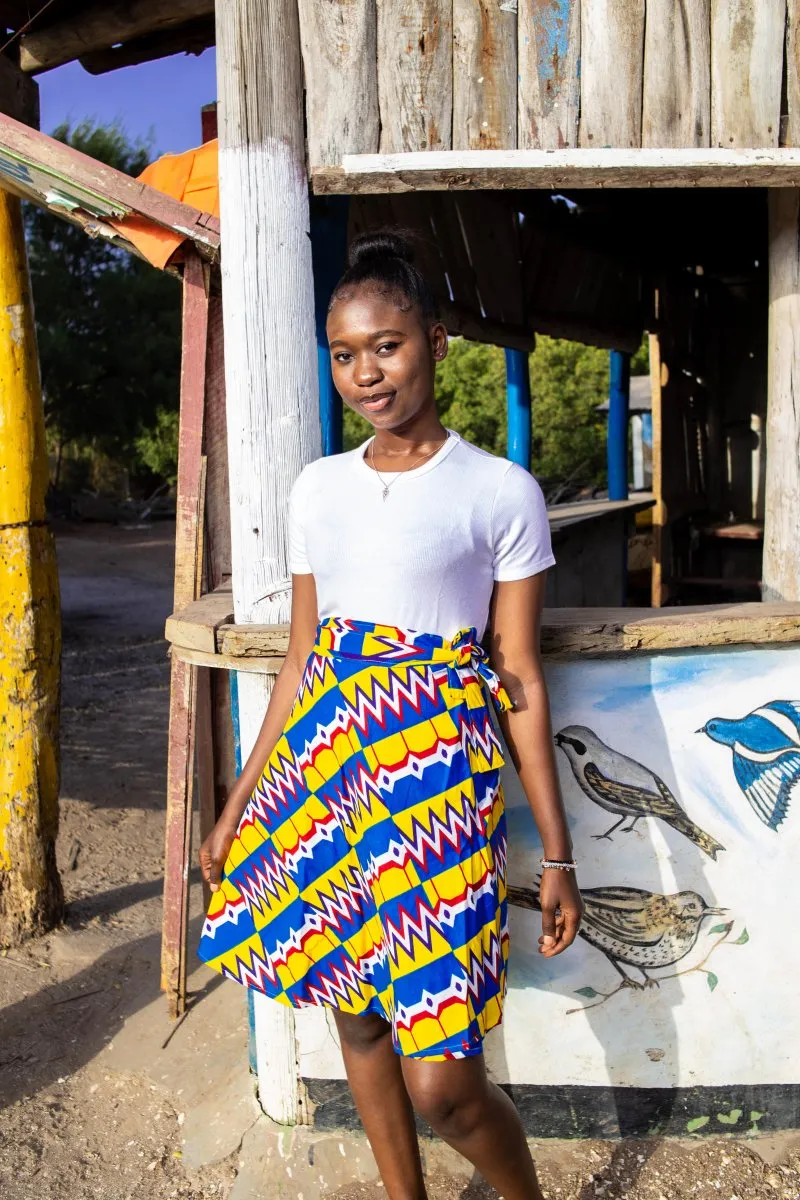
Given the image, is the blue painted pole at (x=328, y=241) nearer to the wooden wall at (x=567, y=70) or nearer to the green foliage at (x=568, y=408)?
the wooden wall at (x=567, y=70)

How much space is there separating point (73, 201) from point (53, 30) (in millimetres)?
1294

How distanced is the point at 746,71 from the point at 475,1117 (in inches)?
87.6

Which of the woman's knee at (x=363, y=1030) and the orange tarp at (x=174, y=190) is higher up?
the orange tarp at (x=174, y=190)

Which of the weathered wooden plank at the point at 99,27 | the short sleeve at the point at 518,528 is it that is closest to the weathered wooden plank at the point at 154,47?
the weathered wooden plank at the point at 99,27

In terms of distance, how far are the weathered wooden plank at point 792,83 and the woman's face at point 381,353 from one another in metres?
1.02

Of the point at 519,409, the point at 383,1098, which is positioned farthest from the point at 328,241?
the point at 519,409

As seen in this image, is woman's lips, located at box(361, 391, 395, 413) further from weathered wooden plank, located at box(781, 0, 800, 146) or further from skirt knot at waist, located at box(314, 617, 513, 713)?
weathered wooden plank, located at box(781, 0, 800, 146)

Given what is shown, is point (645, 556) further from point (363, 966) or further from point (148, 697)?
point (363, 966)

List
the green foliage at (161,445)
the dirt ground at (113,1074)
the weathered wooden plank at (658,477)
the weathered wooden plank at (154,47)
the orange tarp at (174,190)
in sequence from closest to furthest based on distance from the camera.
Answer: the dirt ground at (113,1074), the orange tarp at (174,190), the weathered wooden plank at (154,47), the weathered wooden plank at (658,477), the green foliage at (161,445)

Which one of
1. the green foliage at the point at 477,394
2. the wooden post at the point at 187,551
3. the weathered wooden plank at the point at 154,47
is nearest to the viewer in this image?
the wooden post at the point at 187,551

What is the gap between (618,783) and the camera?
246 cm

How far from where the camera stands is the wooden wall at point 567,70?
2277 mm

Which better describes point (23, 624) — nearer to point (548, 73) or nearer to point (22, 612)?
point (22, 612)

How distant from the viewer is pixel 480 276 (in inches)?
213
